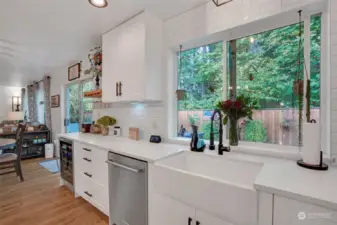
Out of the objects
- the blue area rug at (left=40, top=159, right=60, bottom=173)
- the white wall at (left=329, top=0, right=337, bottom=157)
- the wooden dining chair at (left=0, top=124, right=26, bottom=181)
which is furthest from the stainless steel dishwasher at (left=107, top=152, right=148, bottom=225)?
the blue area rug at (left=40, top=159, right=60, bottom=173)

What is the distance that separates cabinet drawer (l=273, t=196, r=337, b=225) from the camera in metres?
0.71

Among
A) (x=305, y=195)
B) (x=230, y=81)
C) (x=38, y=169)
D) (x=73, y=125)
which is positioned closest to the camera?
(x=305, y=195)

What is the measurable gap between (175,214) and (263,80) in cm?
138

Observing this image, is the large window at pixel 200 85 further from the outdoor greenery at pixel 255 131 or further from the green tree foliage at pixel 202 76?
the outdoor greenery at pixel 255 131

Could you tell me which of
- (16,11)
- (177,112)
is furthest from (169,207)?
(16,11)

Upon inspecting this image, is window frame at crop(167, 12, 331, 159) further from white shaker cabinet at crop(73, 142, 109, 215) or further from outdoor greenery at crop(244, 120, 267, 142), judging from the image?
white shaker cabinet at crop(73, 142, 109, 215)

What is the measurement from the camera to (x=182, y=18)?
190 cm

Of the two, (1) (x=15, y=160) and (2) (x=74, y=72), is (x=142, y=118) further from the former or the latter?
(1) (x=15, y=160)

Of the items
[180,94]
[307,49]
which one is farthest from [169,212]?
[307,49]

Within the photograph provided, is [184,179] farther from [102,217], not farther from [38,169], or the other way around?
[38,169]

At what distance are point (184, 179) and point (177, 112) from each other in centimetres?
114

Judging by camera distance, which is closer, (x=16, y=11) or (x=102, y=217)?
(x=16, y=11)

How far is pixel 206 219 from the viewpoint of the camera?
106cm

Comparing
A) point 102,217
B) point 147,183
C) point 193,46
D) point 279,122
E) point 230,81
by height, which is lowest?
point 102,217
